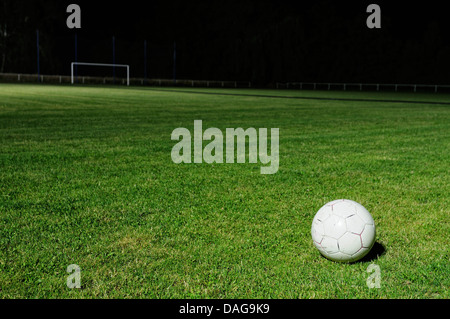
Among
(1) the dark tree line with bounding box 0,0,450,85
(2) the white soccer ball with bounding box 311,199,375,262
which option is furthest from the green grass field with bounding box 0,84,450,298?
(1) the dark tree line with bounding box 0,0,450,85

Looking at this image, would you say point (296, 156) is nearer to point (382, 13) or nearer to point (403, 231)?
point (403, 231)

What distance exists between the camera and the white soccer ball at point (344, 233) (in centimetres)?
367

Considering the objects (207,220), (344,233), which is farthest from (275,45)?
(344,233)

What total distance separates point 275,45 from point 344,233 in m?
58.3

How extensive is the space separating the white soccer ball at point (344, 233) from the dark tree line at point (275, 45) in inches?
2147

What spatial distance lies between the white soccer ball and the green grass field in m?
0.11

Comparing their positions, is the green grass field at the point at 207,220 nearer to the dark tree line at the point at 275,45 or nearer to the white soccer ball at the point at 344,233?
the white soccer ball at the point at 344,233

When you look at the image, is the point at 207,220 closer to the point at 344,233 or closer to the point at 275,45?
the point at 344,233

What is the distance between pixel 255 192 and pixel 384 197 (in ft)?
5.15

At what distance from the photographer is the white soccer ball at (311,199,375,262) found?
12.1ft

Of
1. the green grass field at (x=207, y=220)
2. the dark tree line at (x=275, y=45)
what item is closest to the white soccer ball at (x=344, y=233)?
the green grass field at (x=207, y=220)

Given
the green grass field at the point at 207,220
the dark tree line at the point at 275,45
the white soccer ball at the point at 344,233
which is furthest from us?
the dark tree line at the point at 275,45

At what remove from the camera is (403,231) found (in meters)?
4.45
